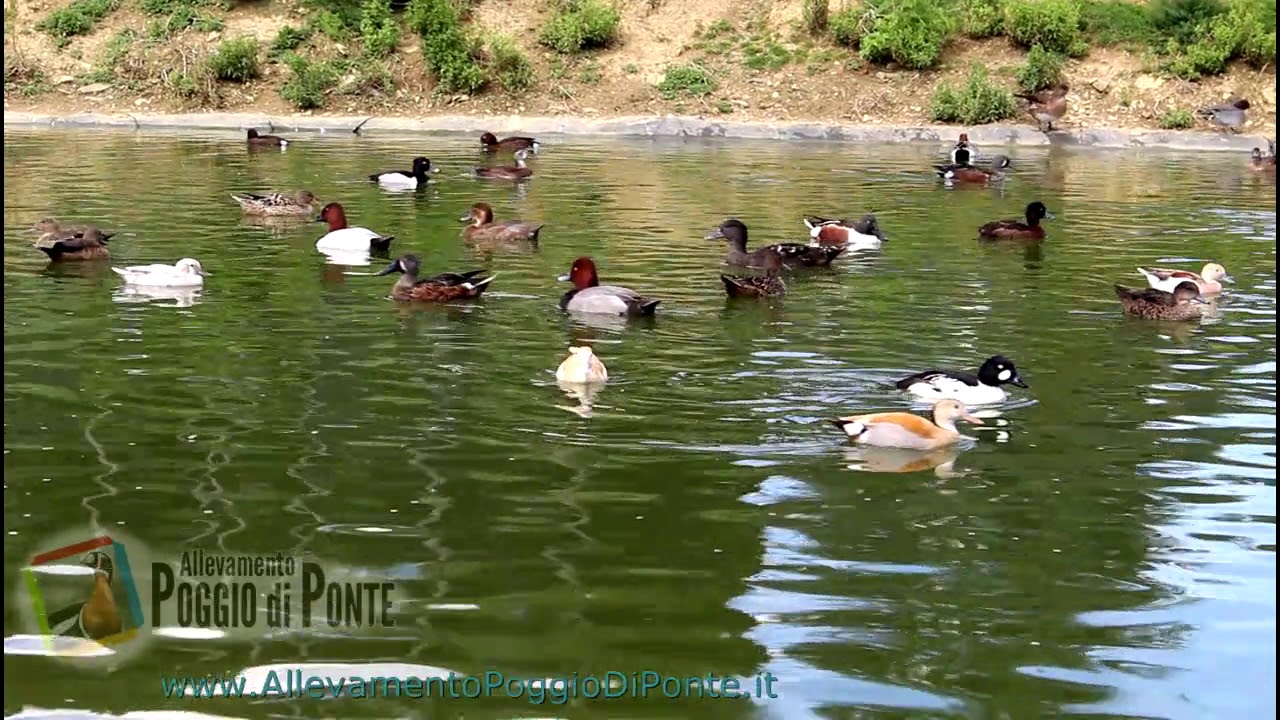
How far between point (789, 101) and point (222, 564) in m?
30.9

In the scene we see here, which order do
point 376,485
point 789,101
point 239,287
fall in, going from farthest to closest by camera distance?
point 789,101, point 239,287, point 376,485

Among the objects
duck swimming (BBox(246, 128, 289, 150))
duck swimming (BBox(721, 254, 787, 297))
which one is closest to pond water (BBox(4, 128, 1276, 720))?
duck swimming (BBox(721, 254, 787, 297))

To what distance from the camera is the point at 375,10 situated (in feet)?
131

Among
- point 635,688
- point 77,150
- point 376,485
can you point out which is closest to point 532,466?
point 376,485

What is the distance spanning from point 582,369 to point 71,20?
109 feet

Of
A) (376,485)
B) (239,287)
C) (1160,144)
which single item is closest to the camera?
(376,485)

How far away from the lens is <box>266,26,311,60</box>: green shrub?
39.7m

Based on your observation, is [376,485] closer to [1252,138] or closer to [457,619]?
[457,619]

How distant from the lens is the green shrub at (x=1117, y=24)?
125ft

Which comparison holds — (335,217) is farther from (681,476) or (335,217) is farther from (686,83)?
(686,83)

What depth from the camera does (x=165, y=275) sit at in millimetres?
15227

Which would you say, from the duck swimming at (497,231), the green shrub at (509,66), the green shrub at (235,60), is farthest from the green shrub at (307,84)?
the duck swimming at (497,231)

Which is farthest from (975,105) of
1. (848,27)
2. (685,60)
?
(685,60)

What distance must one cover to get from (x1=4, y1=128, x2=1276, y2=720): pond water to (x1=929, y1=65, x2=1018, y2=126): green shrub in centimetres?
1730
